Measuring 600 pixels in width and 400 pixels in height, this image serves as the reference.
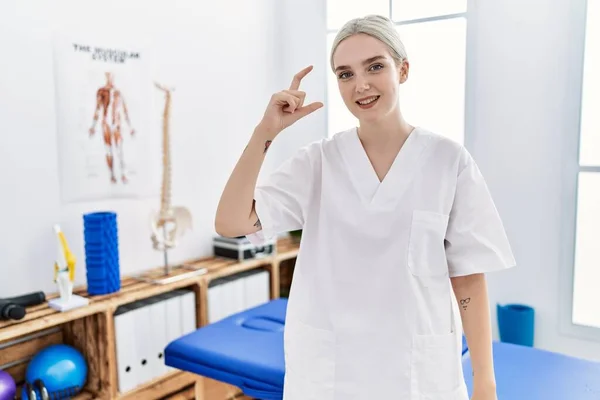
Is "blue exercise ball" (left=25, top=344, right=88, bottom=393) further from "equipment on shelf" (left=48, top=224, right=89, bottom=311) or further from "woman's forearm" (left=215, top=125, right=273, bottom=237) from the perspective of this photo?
"woman's forearm" (left=215, top=125, right=273, bottom=237)

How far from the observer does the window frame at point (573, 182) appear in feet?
8.33

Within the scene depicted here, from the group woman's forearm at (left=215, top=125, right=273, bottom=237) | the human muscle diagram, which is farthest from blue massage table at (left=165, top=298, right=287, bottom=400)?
the human muscle diagram

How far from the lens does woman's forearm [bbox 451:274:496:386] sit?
3.76 ft

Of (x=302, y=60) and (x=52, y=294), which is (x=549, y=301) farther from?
(x=52, y=294)

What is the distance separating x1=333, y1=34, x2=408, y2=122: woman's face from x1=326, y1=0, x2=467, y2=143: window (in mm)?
1837

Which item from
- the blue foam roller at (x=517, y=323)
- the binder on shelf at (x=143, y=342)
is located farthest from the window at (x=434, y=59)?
the binder on shelf at (x=143, y=342)

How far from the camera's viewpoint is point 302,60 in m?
3.38

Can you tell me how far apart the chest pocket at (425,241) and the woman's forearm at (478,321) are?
0.32 ft

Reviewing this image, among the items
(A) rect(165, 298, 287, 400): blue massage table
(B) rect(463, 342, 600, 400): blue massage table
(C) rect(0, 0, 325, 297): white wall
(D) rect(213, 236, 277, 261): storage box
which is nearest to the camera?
(B) rect(463, 342, 600, 400): blue massage table

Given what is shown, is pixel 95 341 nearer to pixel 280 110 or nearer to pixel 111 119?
pixel 111 119

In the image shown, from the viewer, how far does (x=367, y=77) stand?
111 cm

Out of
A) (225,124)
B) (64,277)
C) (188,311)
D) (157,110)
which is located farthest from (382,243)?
(225,124)

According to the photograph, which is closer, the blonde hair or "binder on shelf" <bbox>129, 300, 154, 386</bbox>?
the blonde hair

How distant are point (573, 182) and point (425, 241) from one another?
6.09 ft
